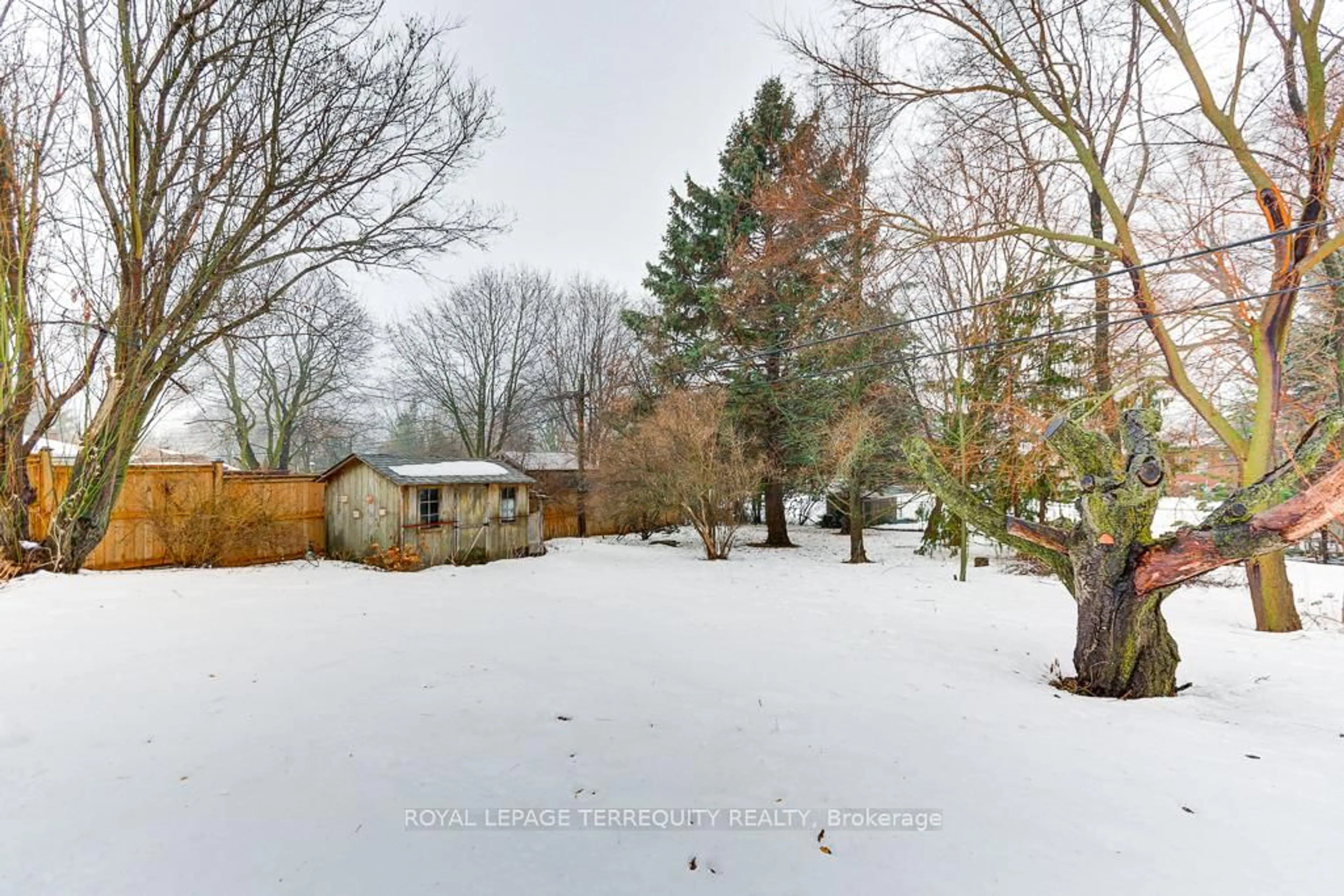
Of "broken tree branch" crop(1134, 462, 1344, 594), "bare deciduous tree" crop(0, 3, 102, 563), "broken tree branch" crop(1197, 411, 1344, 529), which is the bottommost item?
"broken tree branch" crop(1134, 462, 1344, 594)

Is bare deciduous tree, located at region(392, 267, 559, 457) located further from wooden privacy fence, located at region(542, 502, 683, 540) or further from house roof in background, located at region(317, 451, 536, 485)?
house roof in background, located at region(317, 451, 536, 485)

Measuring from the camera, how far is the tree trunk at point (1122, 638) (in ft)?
13.5

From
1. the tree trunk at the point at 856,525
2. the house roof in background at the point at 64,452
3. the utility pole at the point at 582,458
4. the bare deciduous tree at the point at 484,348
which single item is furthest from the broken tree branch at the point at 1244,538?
the bare deciduous tree at the point at 484,348

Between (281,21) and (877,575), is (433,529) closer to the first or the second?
(281,21)

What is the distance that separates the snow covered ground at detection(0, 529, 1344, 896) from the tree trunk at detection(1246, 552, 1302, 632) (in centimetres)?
74

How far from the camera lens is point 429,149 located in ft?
28.3

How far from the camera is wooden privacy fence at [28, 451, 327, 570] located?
7613 millimetres

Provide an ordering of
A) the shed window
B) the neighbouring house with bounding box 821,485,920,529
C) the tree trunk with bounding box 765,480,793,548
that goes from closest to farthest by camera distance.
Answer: the shed window < the neighbouring house with bounding box 821,485,920,529 < the tree trunk with bounding box 765,480,793,548

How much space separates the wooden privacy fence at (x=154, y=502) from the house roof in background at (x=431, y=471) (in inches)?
62.7

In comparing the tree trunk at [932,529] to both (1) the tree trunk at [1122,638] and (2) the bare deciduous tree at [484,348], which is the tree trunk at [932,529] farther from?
(2) the bare deciduous tree at [484,348]

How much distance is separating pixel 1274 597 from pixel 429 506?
1275cm

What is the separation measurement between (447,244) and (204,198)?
3.22 metres

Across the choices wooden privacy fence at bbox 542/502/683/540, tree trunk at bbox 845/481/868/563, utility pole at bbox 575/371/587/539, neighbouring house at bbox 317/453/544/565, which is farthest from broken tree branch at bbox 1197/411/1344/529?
utility pole at bbox 575/371/587/539

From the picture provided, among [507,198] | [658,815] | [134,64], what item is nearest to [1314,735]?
[658,815]
